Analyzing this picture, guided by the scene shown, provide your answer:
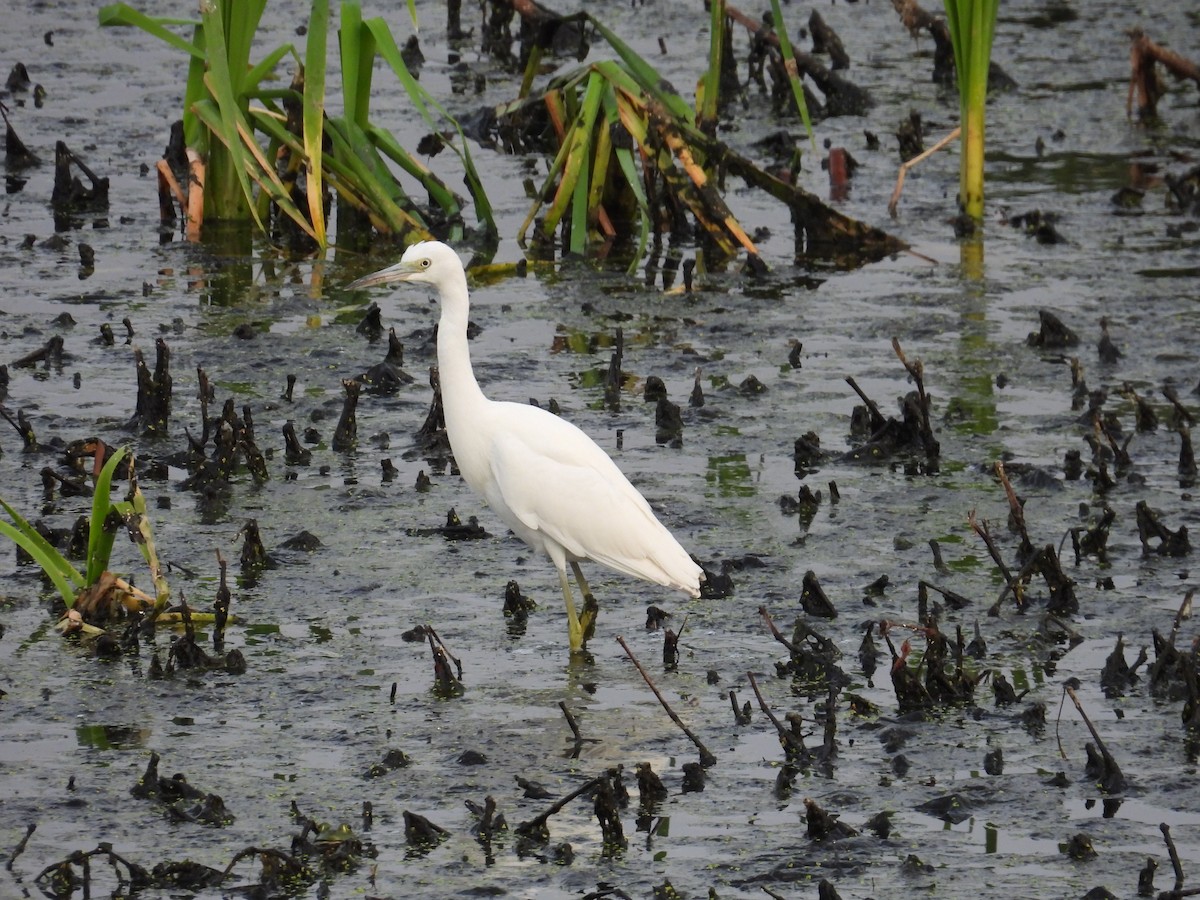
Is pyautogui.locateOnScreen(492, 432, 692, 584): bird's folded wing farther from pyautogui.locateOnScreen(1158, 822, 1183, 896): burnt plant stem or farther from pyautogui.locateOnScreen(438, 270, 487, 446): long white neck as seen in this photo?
pyautogui.locateOnScreen(1158, 822, 1183, 896): burnt plant stem

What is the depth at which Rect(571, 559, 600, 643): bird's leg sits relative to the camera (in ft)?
22.4

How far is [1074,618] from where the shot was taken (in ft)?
22.7

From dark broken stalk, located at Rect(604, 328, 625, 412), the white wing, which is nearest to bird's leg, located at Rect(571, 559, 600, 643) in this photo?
the white wing

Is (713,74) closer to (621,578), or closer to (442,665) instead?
(621,578)

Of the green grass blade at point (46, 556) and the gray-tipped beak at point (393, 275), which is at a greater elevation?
the gray-tipped beak at point (393, 275)

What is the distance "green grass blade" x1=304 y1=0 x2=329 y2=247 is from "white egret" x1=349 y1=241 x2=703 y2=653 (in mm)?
3316

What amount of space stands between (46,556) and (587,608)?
6.28 feet

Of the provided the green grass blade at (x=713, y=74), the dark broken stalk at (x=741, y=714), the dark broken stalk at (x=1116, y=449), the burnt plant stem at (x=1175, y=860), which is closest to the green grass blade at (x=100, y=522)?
the dark broken stalk at (x=741, y=714)

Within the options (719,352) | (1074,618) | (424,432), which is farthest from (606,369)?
(1074,618)

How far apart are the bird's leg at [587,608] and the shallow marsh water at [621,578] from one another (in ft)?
0.25

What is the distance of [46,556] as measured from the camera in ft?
21.2

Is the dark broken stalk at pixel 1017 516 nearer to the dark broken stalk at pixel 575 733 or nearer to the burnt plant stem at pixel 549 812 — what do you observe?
the dark broken stalk at pixel 575 733

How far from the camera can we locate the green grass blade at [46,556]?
20.6 feet

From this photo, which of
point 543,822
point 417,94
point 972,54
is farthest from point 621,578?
point 972,54
